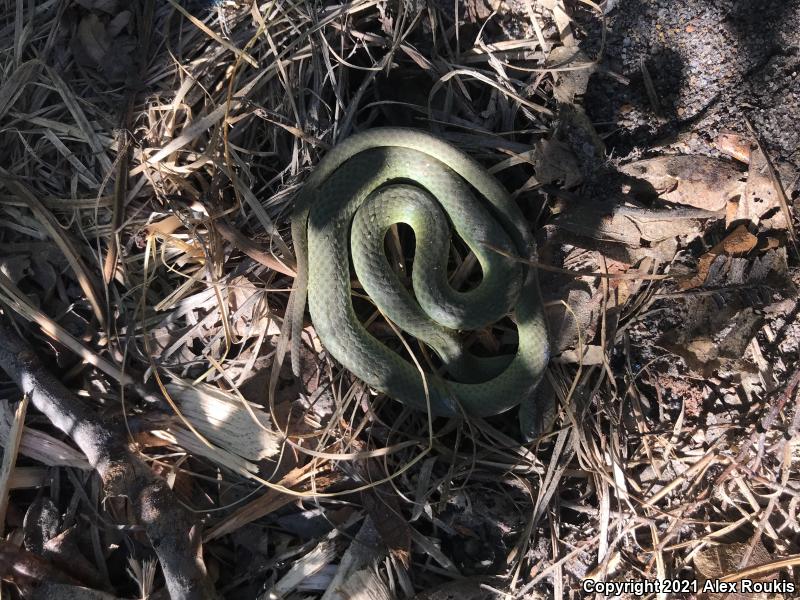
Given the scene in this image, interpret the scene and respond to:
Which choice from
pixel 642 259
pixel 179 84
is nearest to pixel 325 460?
pixel 642 259

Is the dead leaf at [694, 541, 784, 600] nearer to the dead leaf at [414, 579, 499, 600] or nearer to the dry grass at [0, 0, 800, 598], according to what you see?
the dry grass at [0, 0, 800, 598]

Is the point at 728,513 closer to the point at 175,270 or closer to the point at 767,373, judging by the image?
the point at 767,373

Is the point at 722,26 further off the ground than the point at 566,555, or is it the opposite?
the point at 722,26

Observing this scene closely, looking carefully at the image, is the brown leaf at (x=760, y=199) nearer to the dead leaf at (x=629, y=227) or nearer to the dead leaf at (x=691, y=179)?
the dead leaf at (x=691, y=179)

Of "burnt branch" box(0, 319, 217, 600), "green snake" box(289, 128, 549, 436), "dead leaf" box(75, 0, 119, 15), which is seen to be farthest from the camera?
"dead leaf" box(75, 0, 119, 15)

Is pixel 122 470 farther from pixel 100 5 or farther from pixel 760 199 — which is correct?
pixel 760 199

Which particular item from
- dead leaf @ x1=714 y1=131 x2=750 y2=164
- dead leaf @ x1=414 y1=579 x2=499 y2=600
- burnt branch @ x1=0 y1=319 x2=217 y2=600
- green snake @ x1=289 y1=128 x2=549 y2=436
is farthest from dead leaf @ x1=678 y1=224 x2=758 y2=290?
burnt branch @ x1=0 y1=319 x2=217 y2=600

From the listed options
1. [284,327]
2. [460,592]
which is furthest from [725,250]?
[284,327]
